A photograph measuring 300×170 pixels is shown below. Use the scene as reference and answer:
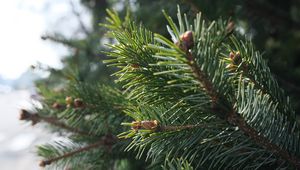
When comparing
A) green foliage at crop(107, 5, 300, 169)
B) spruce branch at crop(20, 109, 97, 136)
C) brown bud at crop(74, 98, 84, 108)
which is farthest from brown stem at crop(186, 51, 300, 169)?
spruce branch at crop(20, 109, 97, 136)

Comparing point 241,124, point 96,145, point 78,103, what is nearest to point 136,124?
point 241,124

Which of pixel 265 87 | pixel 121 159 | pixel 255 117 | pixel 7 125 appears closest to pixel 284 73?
pixel 121 159

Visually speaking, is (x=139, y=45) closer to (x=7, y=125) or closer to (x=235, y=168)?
(x=235, y=168)

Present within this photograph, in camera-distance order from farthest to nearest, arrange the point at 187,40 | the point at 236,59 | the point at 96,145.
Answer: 1. the point at 96,145
2. the point at 236,59
3. the point at 187,40

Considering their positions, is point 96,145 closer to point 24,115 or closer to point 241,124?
point 24,115

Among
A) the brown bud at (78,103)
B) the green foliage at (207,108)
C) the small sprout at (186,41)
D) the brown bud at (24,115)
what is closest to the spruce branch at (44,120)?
the brown bud at (24,115)

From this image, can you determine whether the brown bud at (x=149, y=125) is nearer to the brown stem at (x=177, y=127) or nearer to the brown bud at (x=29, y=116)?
the brown stem at (x=177, y=127)

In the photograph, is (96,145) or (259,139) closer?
(259,139)

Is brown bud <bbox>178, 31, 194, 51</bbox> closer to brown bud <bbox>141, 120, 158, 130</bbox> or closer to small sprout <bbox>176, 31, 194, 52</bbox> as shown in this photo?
small sprout <bbox>176, 31, 194, 52</bbox>
